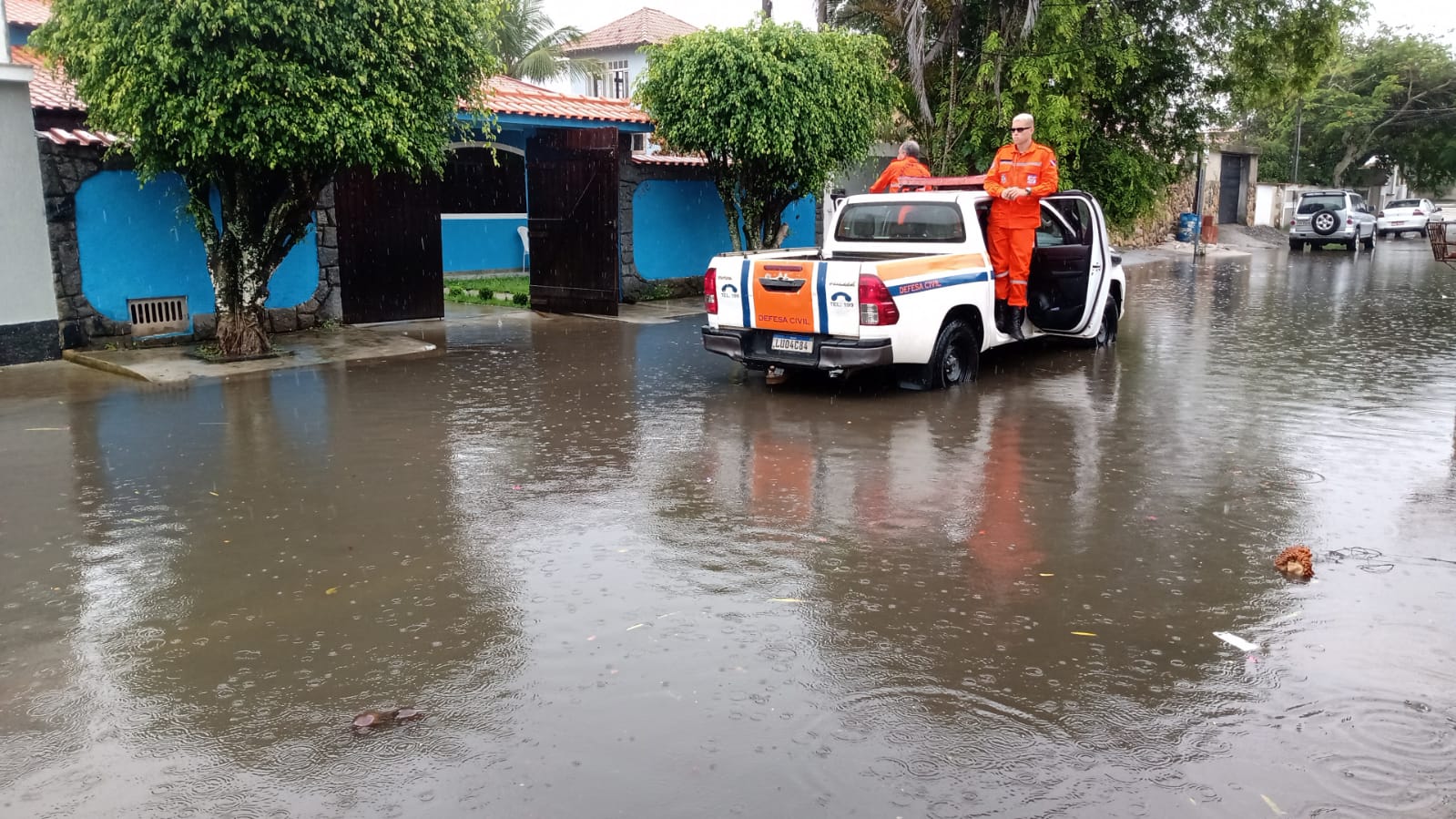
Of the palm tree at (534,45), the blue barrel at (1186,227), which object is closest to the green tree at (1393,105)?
the blue barrel at (1186,227)

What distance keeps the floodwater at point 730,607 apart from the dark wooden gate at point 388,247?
5.36 m

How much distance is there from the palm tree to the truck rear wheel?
24.0 m

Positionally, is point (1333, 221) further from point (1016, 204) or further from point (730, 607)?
point (730, 607)

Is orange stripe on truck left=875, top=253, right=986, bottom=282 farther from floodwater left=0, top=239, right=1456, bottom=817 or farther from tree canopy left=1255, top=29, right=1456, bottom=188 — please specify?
tree canopy left=1255, top=29, right=1456, bottom=188

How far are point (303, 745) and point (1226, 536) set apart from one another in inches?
181

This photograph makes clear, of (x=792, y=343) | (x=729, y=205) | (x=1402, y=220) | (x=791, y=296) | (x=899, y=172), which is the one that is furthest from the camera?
(x=1402, y=220)

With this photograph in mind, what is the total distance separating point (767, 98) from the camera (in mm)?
14852

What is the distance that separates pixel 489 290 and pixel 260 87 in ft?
30.2

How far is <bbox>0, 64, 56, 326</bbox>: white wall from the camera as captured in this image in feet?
37.2

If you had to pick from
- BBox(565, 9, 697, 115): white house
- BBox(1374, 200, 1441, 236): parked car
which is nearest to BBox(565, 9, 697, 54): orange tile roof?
BBox(565, 9, 697, 115): white house

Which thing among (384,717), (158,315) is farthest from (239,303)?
(384,717)

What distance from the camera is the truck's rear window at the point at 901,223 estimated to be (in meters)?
10.4

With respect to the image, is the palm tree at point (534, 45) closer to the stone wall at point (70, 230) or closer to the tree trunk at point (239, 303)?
the stone wall at point (70, 230)

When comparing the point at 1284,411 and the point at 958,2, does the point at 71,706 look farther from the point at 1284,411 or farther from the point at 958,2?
the point at 958,2
